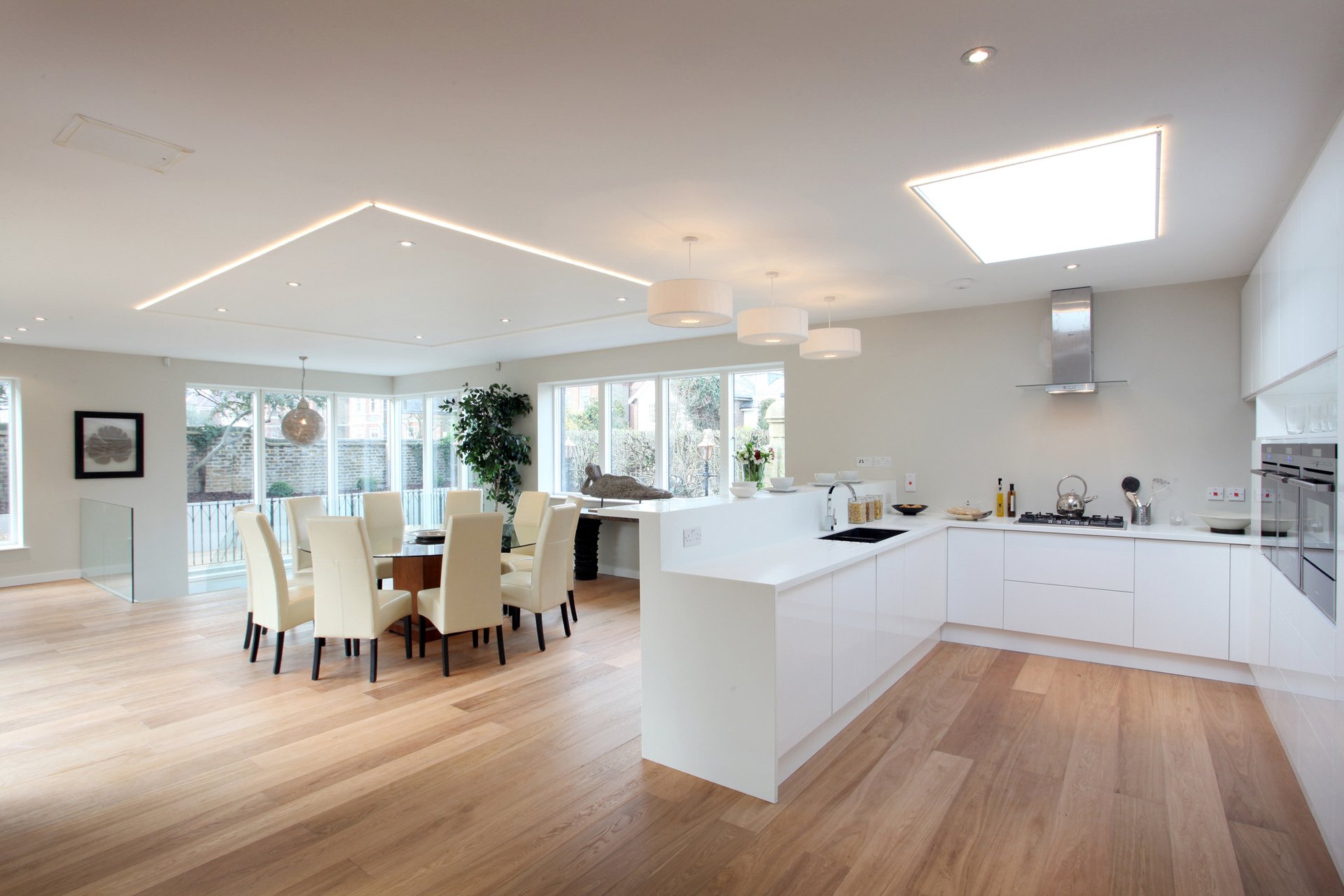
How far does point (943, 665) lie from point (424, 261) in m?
3.93

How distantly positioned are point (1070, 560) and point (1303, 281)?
2.14 m

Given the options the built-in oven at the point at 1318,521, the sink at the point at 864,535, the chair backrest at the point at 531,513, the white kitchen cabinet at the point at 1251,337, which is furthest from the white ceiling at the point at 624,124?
the chair backrest at the point at 531,513

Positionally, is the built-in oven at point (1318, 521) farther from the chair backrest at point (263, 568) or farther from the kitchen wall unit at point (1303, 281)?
the chair backrest at point (263, 568)

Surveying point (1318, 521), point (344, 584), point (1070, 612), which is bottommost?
point (1070, 612)

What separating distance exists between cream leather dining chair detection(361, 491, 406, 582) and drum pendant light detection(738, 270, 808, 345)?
336 centimetres

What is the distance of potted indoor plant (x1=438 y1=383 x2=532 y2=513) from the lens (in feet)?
26.0

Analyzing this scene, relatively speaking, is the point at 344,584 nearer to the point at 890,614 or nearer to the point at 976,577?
the point at 890,614

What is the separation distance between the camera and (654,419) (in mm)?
7098

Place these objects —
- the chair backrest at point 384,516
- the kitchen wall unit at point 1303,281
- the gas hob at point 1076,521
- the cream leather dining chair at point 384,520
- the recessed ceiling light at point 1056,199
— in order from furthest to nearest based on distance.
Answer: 1. the chair backrest at point 384,516
2. the cream leather dining chair at point 384,520
3. the gas hob at point 1076,521
4. the recessed ceiling light at point 1056,199
5. the kitchen wall unit at point 1303,281

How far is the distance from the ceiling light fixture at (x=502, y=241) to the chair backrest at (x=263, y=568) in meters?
2.14

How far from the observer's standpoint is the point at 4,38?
1.73 meters

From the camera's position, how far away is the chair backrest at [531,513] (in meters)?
6.00

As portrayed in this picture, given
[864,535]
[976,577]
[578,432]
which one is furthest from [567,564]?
[578,432]

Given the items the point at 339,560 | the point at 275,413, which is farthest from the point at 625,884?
the point at 275,413
